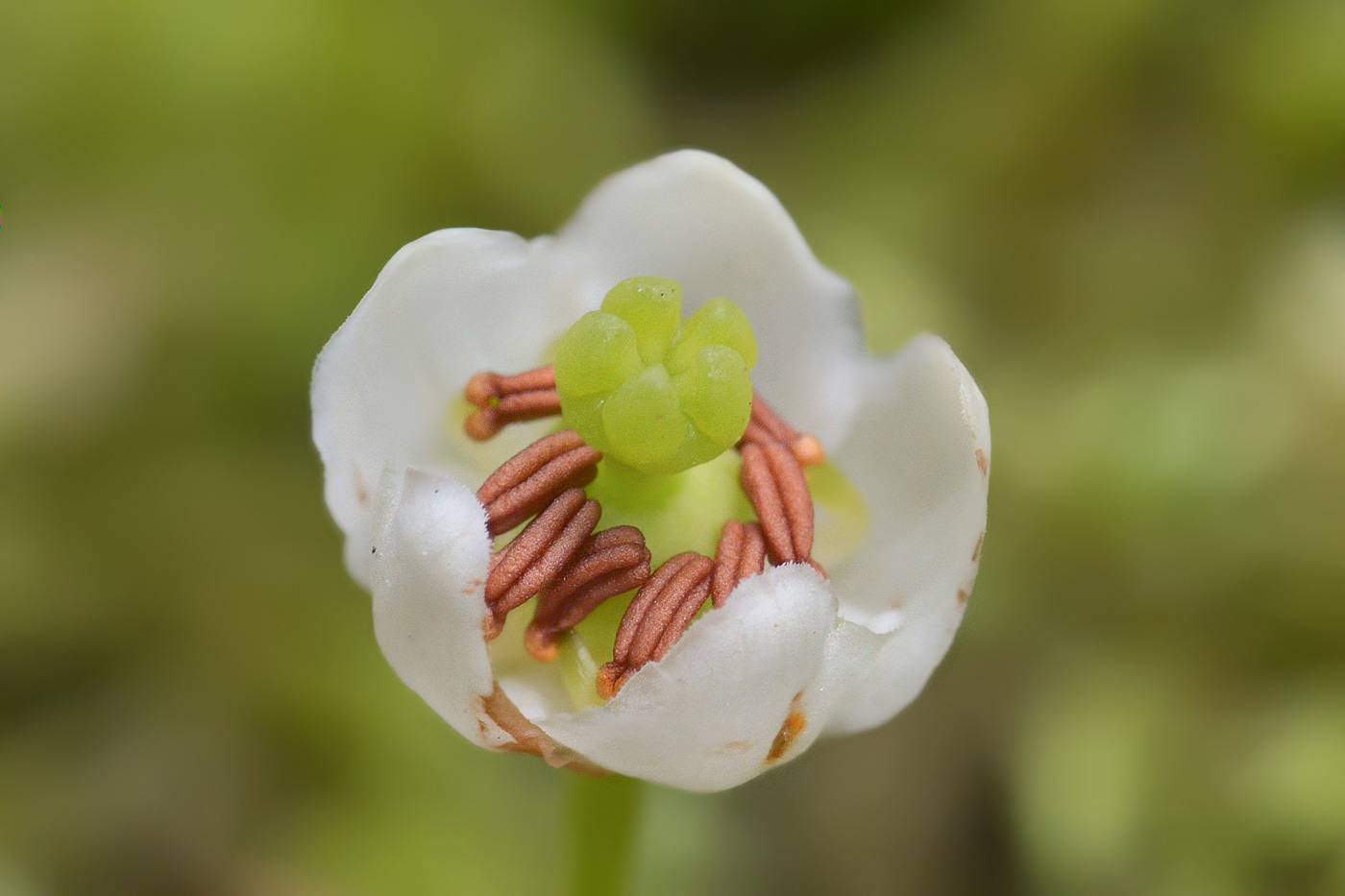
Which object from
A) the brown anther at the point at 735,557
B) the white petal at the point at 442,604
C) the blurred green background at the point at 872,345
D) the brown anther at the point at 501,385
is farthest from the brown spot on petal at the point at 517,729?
the blurred green background at the point at 872,345

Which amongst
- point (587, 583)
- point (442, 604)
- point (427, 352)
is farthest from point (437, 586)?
point (427, 352)

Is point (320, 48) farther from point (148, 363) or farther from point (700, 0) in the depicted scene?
point (700, 0)

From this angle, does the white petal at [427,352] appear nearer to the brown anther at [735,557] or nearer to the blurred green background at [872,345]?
the brown anther at [735,557]

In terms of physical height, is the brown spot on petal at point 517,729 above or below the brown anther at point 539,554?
below

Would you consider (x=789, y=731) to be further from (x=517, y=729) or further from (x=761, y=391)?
(x=761, y=391)

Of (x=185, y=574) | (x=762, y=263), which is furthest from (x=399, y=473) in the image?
(x=185, y=574)

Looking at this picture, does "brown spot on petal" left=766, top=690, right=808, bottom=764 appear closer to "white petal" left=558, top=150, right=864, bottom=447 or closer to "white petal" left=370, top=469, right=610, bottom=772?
"white petal" left=370, top=469, right=610, bottom=772

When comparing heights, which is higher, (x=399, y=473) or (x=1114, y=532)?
(x=399, y=473)
